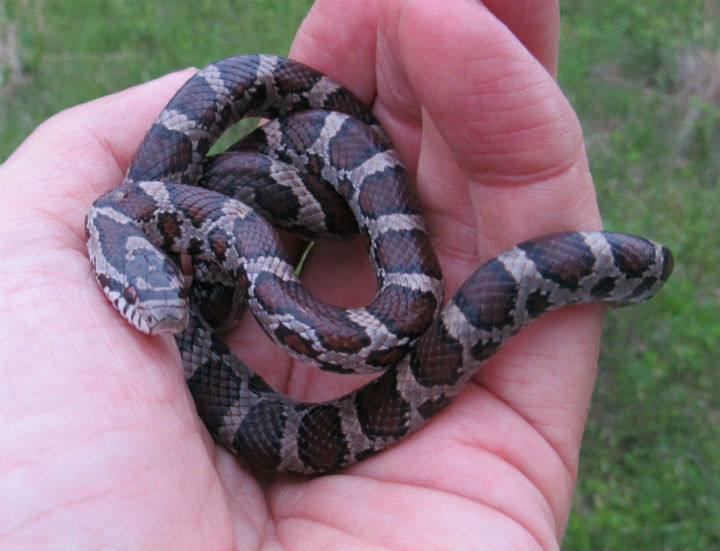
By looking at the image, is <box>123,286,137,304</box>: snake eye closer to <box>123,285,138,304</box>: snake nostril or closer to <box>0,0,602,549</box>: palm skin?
<box>123,285,138,304</box>: snake nostril

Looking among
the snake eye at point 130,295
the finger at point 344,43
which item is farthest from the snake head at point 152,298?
the finger at point 344,43

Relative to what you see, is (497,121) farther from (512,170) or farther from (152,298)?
(152,298)

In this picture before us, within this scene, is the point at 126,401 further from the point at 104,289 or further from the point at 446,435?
the point at 446,435

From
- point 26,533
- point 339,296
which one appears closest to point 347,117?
point 339,296

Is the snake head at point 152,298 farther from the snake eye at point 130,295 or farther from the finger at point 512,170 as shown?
the finger at point 512,170

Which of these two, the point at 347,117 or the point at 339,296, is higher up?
the point at 347,117
